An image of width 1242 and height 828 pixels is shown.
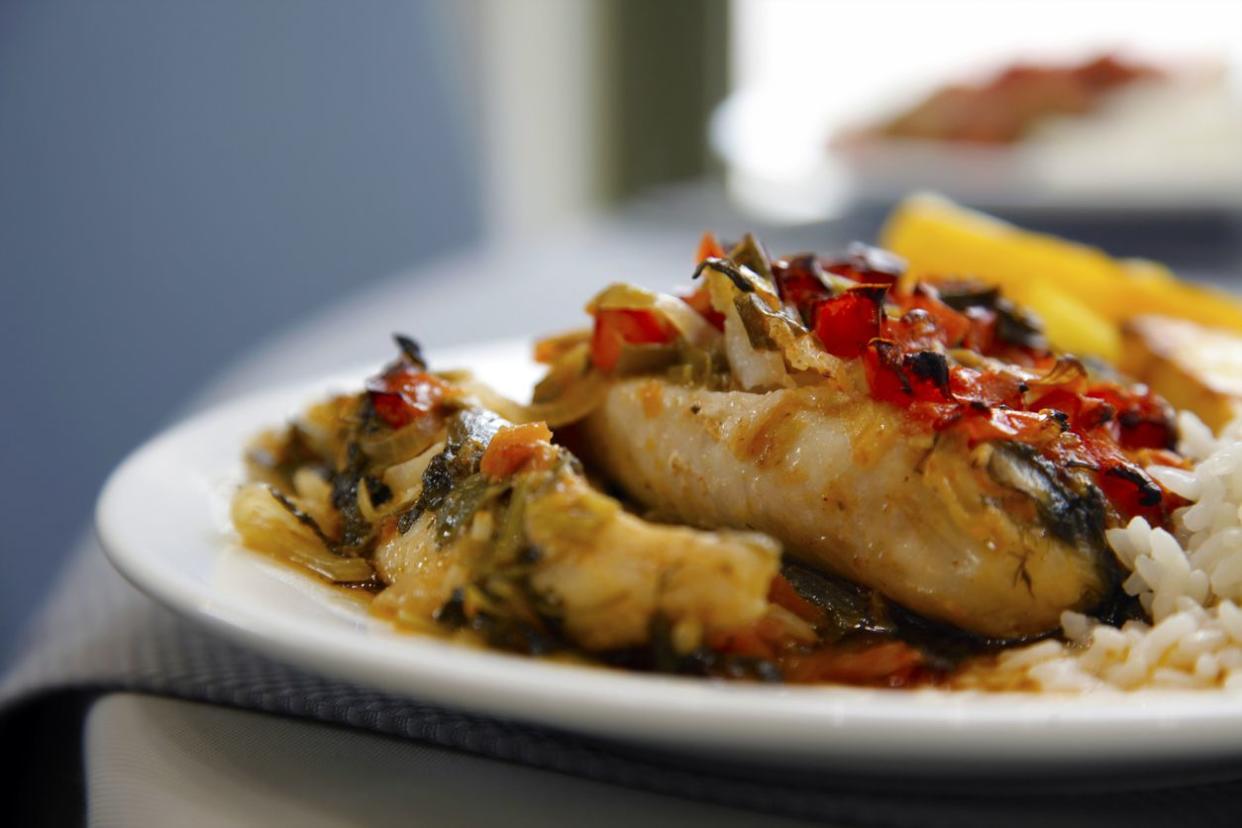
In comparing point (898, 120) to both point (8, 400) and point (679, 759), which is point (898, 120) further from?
point (679, 759)

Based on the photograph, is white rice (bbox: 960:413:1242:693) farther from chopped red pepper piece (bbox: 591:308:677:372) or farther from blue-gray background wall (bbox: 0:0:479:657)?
blue-gray background wall (bbox: 0:0:479:657)

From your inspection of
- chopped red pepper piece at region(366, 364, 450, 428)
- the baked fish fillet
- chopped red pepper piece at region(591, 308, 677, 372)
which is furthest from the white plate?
chopped red pepper piece at region(591, 308, 677, 372)

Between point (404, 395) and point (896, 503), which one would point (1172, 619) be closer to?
point (896, 503)

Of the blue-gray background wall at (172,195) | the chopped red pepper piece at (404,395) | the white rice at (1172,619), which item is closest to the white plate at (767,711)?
the white rice at (1172,619)

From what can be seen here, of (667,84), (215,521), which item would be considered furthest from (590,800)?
(667,84)

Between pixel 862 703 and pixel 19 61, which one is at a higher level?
pixel 19 61

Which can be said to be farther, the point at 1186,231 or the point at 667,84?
the point at 667,84

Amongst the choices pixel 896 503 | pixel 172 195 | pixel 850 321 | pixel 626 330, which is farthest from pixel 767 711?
pixel 172 195
